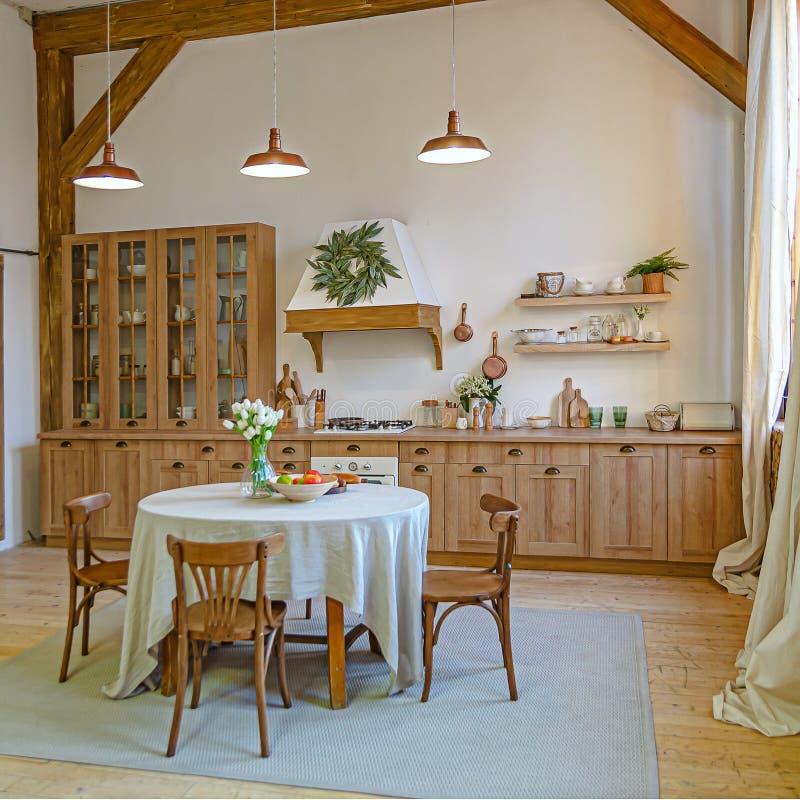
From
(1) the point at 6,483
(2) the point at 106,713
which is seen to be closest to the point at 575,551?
(2) the point at 106,713

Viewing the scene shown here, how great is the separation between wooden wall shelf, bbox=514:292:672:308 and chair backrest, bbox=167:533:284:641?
3.12m

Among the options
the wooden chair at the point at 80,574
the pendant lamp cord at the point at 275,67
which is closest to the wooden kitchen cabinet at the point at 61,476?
the wooden chair at the point at 80,574

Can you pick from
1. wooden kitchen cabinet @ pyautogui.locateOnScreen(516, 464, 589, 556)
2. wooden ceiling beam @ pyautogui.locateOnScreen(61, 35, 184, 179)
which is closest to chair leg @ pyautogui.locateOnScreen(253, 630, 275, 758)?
wooden kitchen cabinet @ pyautogui.locateOnScreen(516, 464, 589, 556)

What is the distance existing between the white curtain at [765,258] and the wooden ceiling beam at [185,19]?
223 cm

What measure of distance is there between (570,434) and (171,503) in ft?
8.70

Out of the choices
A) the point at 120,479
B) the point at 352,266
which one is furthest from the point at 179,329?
the point at 352,266

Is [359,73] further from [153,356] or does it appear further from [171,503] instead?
[171,503]

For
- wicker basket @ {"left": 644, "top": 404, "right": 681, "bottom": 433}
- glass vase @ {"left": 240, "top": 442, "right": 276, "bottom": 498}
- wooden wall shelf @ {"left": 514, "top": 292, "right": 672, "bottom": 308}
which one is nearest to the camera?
glass vase @ {"left": 240, "top": 442, "right": 276, "bottom": 498}

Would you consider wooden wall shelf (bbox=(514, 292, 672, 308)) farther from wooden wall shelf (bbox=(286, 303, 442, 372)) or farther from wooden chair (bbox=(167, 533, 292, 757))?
wooden chair (bbox=(167, 533, 292, 757))

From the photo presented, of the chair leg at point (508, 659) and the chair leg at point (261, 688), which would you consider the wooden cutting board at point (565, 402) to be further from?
the chair leg at point (261, 688)

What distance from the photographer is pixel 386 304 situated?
551 centimetres

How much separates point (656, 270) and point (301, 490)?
3.04 metres

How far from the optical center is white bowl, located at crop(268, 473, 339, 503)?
3426 mm

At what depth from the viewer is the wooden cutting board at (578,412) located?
18.4 ft
